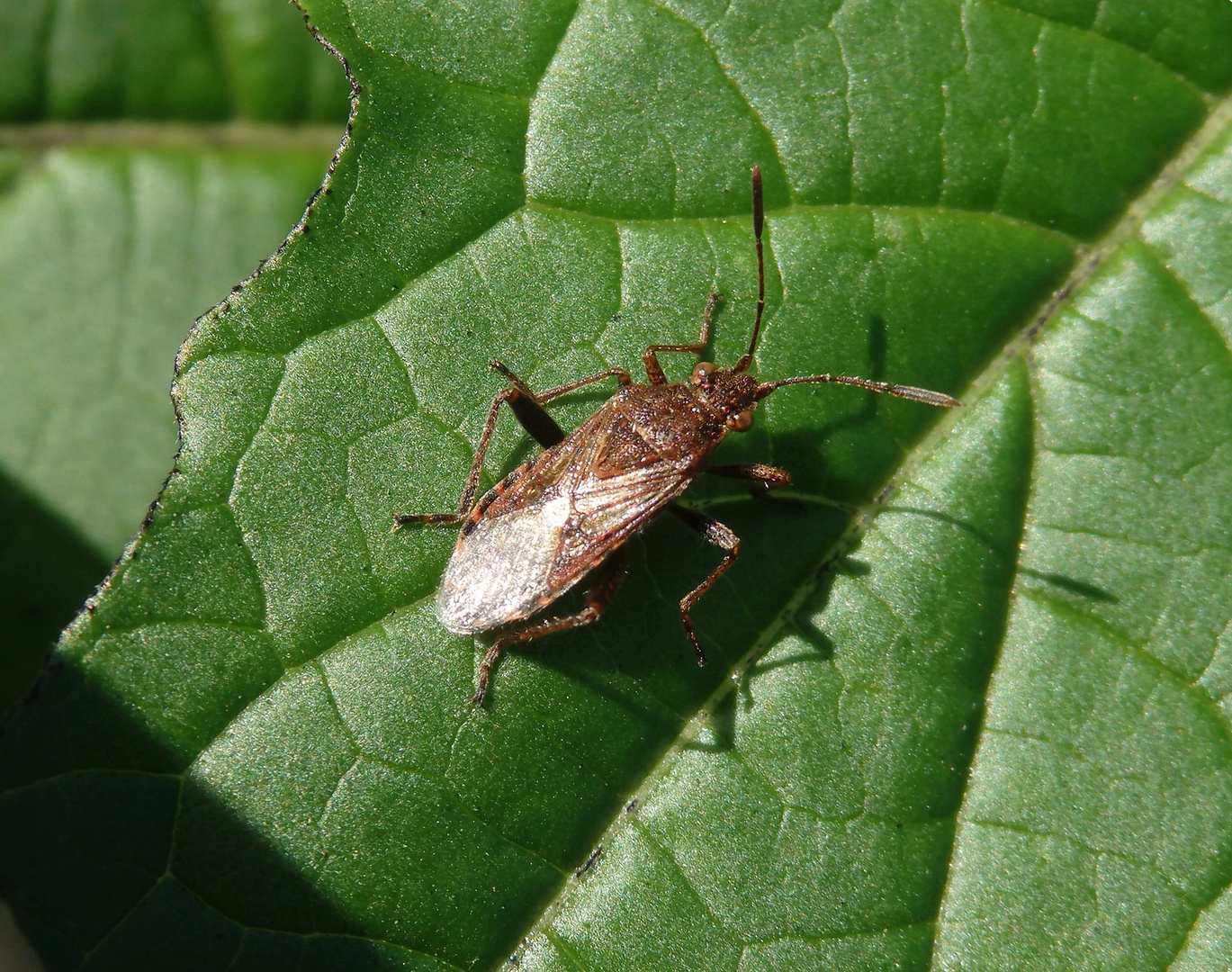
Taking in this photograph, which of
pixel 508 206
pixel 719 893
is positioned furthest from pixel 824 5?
pixel 719 893

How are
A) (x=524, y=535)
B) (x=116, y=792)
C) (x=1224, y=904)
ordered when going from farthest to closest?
1. (x=524, y=535)
2. (x=1224, y=904)
3. (x=116, y=792)

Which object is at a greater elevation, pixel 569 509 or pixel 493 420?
pixel 493 420

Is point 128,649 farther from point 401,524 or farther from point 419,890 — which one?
point 419,890

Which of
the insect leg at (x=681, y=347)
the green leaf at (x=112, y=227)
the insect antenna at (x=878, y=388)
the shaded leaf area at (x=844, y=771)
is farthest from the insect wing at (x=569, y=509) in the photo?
the green leaf at (x=112, y=227)

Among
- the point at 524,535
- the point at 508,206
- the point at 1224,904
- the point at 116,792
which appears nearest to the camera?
the point at 116,792

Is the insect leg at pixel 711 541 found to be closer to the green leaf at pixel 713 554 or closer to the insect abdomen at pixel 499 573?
the green leaf at pixel 713 554

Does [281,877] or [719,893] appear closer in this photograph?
[281,877]

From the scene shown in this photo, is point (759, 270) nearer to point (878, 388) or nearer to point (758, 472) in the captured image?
point (878, 388)

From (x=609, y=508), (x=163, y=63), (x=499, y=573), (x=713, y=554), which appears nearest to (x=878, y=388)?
(x=713, y=554)
